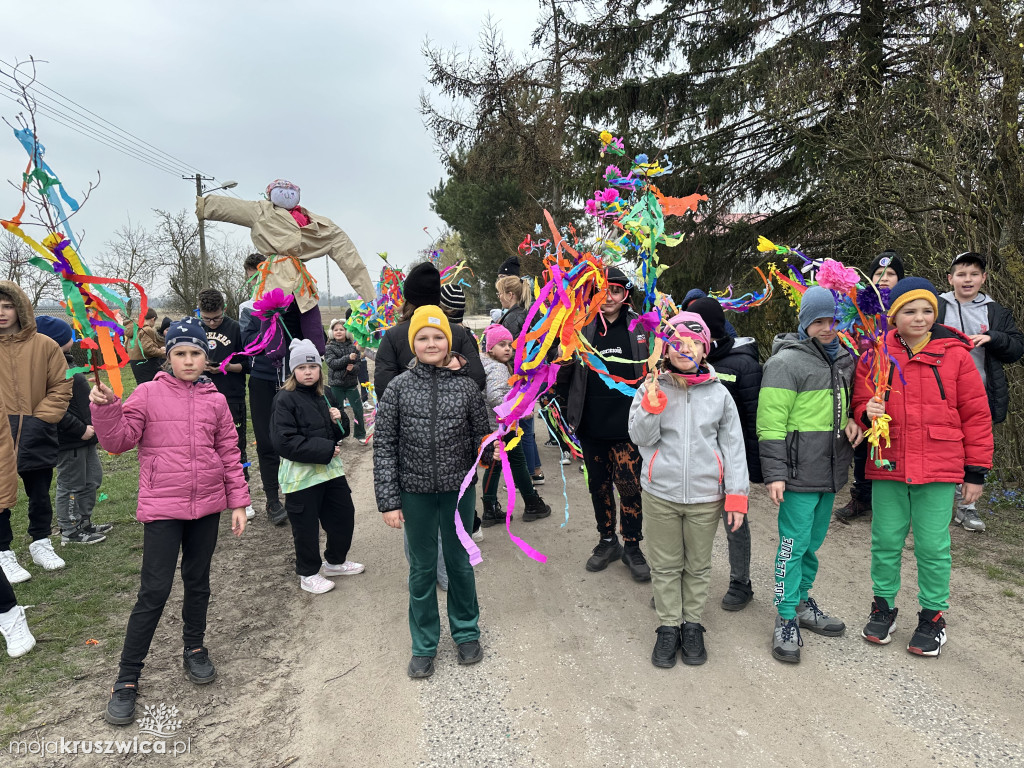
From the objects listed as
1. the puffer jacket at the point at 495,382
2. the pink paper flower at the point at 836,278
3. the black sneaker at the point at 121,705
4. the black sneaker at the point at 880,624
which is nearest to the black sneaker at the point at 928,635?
the black sneaker at the point at 880,624

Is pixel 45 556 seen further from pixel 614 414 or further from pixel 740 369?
→ pixel 740 369

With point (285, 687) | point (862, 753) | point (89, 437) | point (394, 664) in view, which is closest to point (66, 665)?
point (285, 687)

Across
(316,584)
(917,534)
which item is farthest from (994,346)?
(316,584)

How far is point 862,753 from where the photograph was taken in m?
2.37

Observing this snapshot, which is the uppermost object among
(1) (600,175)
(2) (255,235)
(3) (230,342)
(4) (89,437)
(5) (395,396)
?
(1) (600,175)

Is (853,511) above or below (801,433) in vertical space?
below

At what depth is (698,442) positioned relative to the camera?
9.89 feet

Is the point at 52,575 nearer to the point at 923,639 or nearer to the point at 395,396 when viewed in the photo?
the point at 395,396

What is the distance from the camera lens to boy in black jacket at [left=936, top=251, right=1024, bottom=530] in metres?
4.09

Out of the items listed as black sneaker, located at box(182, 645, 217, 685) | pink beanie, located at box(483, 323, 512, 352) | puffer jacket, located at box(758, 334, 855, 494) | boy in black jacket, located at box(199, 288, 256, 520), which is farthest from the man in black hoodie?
boy in black jacket, located at box(199, 288, 256, 520)

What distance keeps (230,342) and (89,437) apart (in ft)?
4.41

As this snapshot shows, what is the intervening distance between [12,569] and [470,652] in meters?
3.36

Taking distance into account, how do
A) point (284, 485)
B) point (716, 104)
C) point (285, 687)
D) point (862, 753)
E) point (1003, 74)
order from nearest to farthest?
point (862, 753) → point (285, 687) → point (284, 485) → point (1003, 74) → point (716, 104)

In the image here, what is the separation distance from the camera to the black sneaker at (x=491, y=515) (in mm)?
5203
